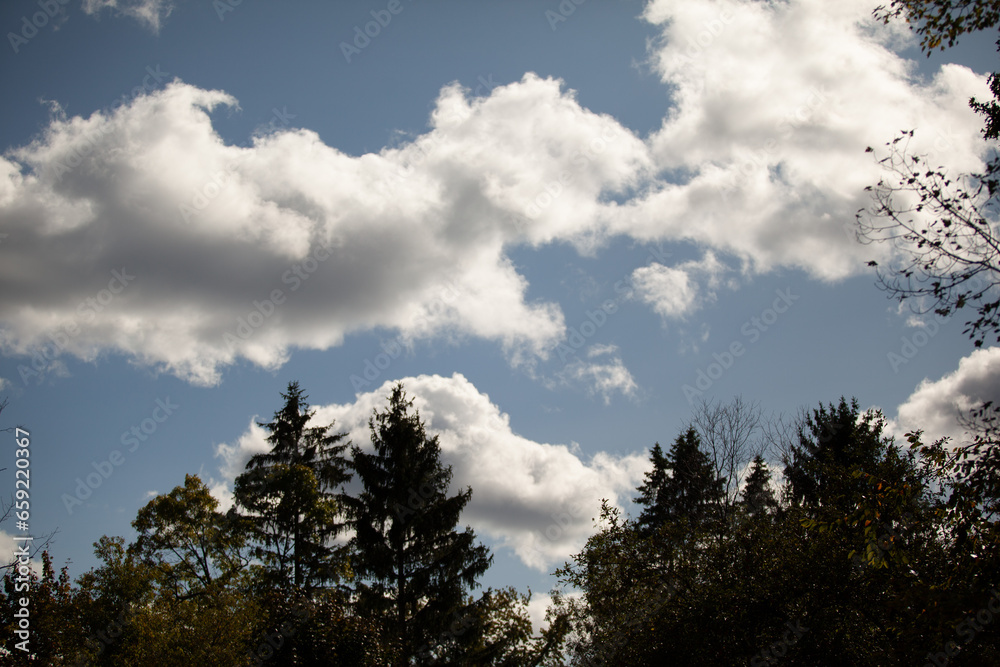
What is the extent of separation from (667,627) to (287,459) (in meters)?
23.0

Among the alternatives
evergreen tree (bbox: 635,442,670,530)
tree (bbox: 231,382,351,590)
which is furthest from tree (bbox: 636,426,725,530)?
tree (bbox: 231,382,351,590)

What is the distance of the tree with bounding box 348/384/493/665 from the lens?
25797mm

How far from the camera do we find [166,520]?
1153 inches

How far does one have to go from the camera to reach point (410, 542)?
2698 centimetres

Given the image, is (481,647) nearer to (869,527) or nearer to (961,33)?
(869,527)

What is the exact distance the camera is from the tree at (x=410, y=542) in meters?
25.8
